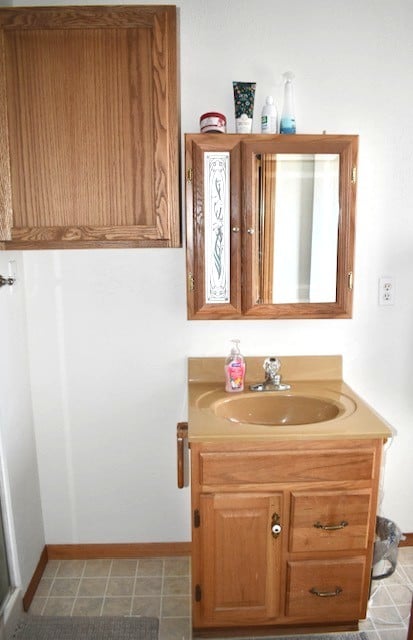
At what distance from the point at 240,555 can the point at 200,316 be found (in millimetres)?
843

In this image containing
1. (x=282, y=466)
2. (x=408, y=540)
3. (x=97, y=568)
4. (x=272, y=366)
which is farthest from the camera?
(x=408, y=540)

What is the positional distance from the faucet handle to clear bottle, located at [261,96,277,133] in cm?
88

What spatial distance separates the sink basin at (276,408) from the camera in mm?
1836

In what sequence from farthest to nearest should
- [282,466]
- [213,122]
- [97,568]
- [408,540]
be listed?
[408,540] → [97,568] → [213,122] → [282,466]

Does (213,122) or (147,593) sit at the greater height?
(213,122)

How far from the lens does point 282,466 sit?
5.12ft

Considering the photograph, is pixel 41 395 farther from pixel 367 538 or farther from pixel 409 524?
pixel 409 524

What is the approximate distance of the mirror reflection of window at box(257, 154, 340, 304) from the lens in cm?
179

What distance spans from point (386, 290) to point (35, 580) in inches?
75.0

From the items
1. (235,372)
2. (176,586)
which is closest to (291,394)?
(235,372)

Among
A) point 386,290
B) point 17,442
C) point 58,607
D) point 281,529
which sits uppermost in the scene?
point 386,290

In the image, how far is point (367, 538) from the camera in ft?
5.32

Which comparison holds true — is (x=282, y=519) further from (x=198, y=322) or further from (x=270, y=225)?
(x=270, y=225)

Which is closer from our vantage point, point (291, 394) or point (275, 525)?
point (275, 525)
